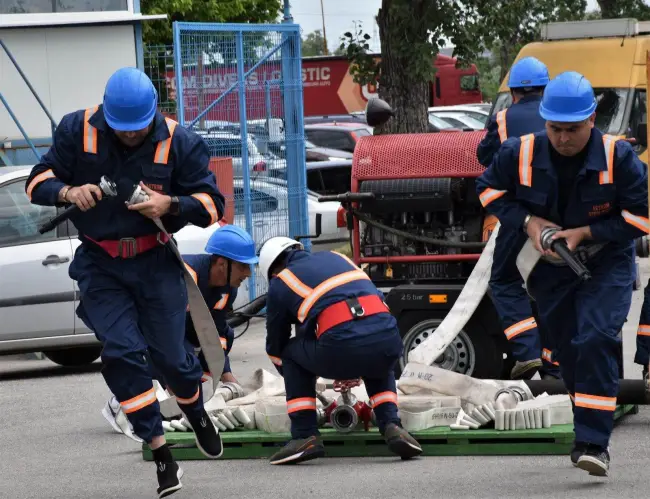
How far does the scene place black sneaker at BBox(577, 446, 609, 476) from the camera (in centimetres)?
632

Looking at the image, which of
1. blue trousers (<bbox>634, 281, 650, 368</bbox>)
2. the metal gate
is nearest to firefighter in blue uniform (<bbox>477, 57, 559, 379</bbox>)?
blue trousers (<bbox>634, 281, 650, 368</bbox>)

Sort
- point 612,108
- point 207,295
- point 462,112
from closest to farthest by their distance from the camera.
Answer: point 207,295 < point 612,108 < point 462,112

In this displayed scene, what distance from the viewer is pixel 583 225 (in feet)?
21.9

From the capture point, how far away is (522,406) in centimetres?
764

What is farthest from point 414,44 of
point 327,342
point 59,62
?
point 327,342

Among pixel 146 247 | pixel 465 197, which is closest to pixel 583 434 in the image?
pixel 146 247

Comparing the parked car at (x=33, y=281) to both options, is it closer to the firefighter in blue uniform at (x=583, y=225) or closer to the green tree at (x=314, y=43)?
the firefighter in blue uniform at (x=583, y=225)

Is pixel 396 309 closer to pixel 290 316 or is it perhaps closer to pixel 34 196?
pixel 290 316

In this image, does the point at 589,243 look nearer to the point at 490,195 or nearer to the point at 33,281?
the point at 490,195

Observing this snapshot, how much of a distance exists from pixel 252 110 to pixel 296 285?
6743 mm

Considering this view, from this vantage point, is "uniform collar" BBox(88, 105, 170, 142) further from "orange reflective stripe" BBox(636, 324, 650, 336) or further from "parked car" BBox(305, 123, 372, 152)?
"parked car" BBox(305, 123, 372, 152)

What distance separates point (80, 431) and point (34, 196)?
2646 mm

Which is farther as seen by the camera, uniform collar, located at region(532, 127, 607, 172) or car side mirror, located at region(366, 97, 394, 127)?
car side mirror, located at region(366, 97, 394, 127)

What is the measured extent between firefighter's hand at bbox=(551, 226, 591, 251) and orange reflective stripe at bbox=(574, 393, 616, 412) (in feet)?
2.23
